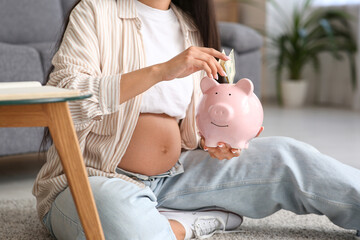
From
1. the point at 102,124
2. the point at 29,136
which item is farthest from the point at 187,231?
the point at 29,136

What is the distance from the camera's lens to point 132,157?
116 cm

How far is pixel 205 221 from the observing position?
48.0 inches

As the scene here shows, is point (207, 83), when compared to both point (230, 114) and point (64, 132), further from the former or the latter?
point (64, 132)

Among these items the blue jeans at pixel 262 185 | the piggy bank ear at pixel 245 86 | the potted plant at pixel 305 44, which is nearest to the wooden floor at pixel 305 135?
the potted plant at pixel 305 44

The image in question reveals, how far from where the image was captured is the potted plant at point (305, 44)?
4.21 metres

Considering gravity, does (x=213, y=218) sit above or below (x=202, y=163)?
below

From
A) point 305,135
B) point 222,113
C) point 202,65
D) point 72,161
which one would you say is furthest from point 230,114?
point 305,135

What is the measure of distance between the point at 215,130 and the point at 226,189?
0.70ft

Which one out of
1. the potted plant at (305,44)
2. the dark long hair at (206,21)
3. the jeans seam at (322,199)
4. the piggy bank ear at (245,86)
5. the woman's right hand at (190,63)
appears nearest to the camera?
the woman's right hand at (190,63)

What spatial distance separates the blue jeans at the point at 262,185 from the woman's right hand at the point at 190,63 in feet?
0.91

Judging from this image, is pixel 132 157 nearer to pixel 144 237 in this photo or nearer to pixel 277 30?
pixel 144 237

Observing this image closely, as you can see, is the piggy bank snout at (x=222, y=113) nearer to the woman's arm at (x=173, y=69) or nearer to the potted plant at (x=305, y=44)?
the woman's arm at (x=173, y=69)

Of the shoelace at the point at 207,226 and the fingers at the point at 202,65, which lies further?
the shoelace at the point at 207,226

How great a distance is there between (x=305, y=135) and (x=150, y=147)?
184 centimetres
